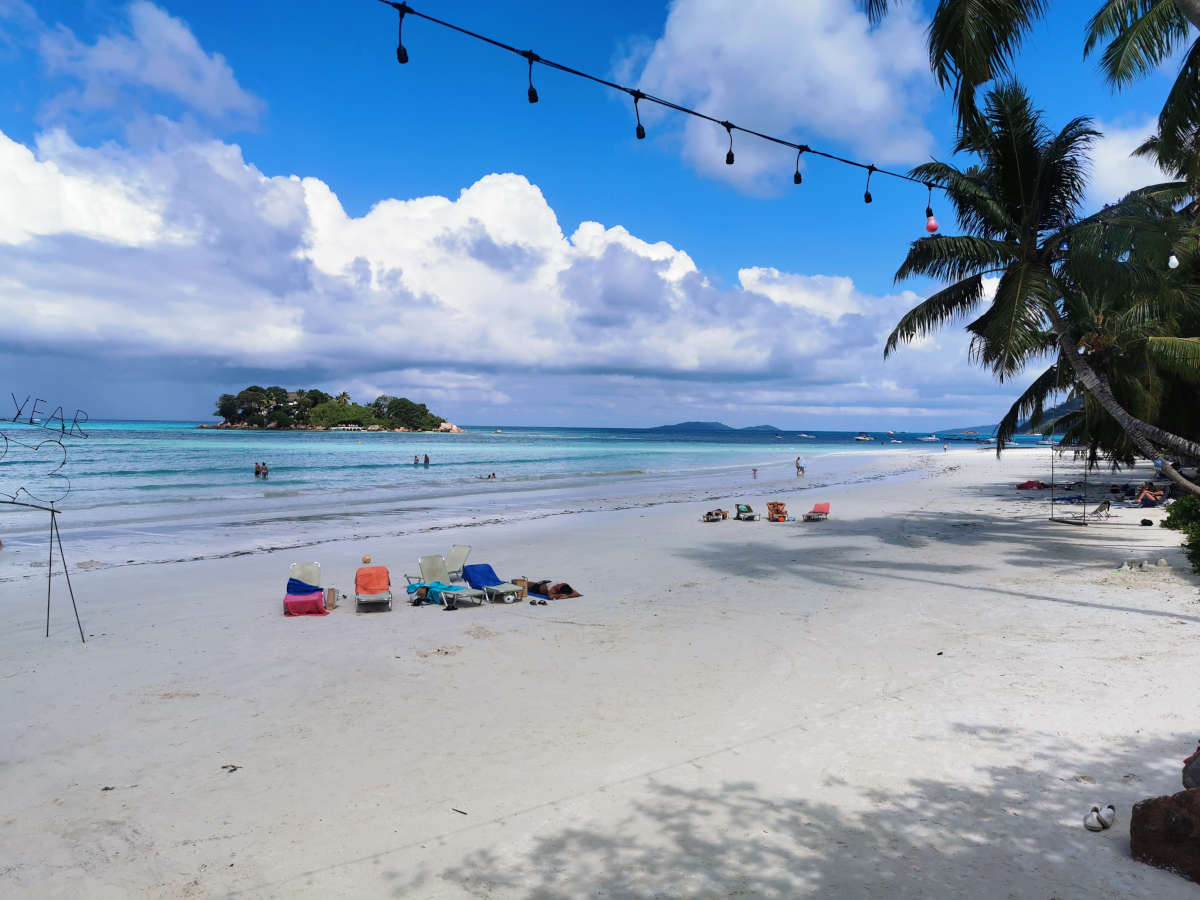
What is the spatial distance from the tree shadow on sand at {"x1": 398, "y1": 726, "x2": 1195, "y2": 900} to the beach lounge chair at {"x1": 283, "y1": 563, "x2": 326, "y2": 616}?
6.14 metres

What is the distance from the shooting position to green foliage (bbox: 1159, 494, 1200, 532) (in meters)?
13.4

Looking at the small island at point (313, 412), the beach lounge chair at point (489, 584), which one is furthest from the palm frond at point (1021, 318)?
the small island at point (313, 412)

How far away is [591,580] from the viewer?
11.4 m

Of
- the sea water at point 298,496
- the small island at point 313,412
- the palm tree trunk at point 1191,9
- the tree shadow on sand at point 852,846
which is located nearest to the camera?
the tree shadow on sand at point 852,846

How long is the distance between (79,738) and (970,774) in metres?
6.30

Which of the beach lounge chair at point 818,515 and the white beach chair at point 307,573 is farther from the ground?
the white beach chair at point 307,573

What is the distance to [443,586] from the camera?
32.3 feet

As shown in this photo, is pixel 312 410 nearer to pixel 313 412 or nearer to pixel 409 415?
pixel 313 412

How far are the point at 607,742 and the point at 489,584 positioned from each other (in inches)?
203

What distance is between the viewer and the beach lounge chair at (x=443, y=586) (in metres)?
9.66

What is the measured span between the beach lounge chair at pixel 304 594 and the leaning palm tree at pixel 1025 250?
10071mm

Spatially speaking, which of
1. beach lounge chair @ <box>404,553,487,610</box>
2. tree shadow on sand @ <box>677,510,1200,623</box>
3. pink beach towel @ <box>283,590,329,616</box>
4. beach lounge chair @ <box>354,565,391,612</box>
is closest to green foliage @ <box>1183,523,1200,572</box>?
tree shadow on sand @ <box>677,510,1200,623</box>

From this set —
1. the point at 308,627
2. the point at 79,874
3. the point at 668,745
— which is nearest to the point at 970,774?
the point at 668,745

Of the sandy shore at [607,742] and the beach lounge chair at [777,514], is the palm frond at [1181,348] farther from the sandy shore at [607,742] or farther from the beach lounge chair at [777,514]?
the beach lounge chair at [777,514]
